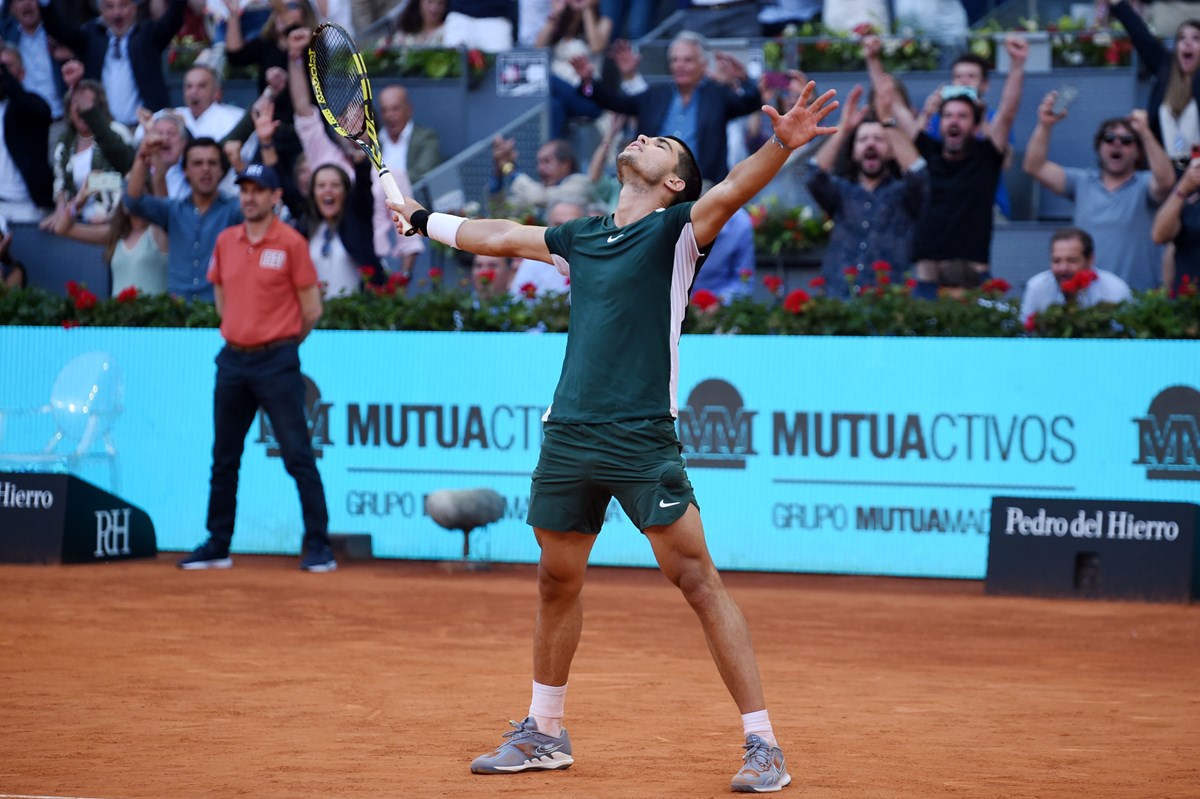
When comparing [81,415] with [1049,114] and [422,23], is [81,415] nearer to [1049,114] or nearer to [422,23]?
[422,23]

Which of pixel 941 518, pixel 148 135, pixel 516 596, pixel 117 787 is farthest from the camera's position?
pixel 148 135

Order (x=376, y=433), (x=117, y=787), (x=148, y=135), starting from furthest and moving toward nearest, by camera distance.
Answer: (x=148, y=135) → (x=376, y=433) → (x=117, y=787)

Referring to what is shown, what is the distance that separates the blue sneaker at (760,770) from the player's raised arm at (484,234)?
1.81 metres

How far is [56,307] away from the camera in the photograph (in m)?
12.7

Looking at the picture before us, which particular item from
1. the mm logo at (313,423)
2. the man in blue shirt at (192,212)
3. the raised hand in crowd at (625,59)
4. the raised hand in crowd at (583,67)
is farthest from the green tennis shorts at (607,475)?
the raised hand in crowd at (625,59)

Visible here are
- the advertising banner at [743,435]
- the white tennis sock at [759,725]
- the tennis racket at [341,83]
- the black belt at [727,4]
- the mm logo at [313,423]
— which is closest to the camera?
the white tennis sock at [759,725]

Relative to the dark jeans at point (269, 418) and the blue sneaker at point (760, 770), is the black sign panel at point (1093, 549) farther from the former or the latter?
the blue sneaker at point (760, 770)

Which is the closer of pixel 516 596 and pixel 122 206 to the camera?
pixel 516 596

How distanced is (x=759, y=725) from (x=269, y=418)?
21.5 ft

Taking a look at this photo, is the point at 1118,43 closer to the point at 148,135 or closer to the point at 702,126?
the point at 702,126

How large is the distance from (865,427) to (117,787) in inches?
269

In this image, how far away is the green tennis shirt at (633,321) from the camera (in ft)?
17.8

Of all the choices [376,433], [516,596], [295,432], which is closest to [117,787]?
[516,596]

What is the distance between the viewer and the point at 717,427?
1129 centimetres
